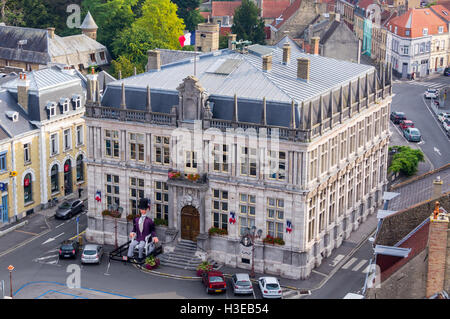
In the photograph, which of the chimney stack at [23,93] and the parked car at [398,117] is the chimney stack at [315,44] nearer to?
the chimney stack at [23,93]

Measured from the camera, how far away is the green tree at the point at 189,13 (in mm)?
192875

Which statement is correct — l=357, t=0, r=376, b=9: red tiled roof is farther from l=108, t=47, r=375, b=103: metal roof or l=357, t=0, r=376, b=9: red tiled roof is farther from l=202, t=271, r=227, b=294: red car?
l=202, t=271, r=227, b=294: red car

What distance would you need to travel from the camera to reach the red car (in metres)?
76.3

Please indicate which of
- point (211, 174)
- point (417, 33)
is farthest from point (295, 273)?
point (417, 33)

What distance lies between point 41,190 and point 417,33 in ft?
306

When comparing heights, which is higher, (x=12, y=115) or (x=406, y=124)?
(x=12, y=115)

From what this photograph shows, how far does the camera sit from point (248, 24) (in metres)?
170

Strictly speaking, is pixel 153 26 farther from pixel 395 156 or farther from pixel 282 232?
pixel 282 232

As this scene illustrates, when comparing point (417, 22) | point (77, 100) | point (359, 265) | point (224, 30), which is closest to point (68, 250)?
point (77, 100)

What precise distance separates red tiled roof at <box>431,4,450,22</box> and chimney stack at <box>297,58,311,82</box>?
312ft

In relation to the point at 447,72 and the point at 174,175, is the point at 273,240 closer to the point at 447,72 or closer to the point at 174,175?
the point at 174,175

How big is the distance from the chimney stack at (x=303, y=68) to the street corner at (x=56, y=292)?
27587mm

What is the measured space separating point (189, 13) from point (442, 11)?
180ft

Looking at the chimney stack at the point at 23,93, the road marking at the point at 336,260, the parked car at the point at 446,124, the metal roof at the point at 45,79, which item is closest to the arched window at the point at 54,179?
the chimney stack at the point at 23,93
